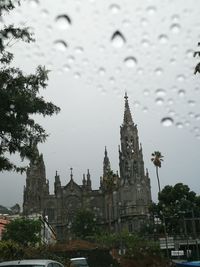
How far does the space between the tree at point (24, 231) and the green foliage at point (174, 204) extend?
18226mm

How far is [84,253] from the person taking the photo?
41.6 m

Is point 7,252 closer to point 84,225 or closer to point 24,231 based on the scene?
point 24,231

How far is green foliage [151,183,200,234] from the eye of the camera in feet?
209

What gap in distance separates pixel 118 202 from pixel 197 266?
3203 inches

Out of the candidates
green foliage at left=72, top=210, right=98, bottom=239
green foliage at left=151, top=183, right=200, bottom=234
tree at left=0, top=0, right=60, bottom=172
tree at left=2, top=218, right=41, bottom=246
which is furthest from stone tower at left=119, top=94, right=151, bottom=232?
tree at left=0, top=0, right=60, bottom=172

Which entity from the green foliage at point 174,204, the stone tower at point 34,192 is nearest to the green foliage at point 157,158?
the green foliage at point 174,204

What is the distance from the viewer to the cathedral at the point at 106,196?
95562 millimetres

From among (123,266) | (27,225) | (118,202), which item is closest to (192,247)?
(27,225)

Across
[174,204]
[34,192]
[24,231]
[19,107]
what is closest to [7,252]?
[19,107]

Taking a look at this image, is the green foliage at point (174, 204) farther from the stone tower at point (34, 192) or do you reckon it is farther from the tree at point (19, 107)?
the tree at point (19, 107)

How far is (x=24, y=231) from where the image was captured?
179 ft

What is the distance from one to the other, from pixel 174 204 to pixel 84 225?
29.0 m

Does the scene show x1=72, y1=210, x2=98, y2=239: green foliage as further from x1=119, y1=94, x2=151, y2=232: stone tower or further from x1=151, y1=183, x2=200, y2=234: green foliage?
x1=151, y1=183, x2=200, y2=234: green foliage

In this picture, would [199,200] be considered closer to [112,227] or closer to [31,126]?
[112,227]
